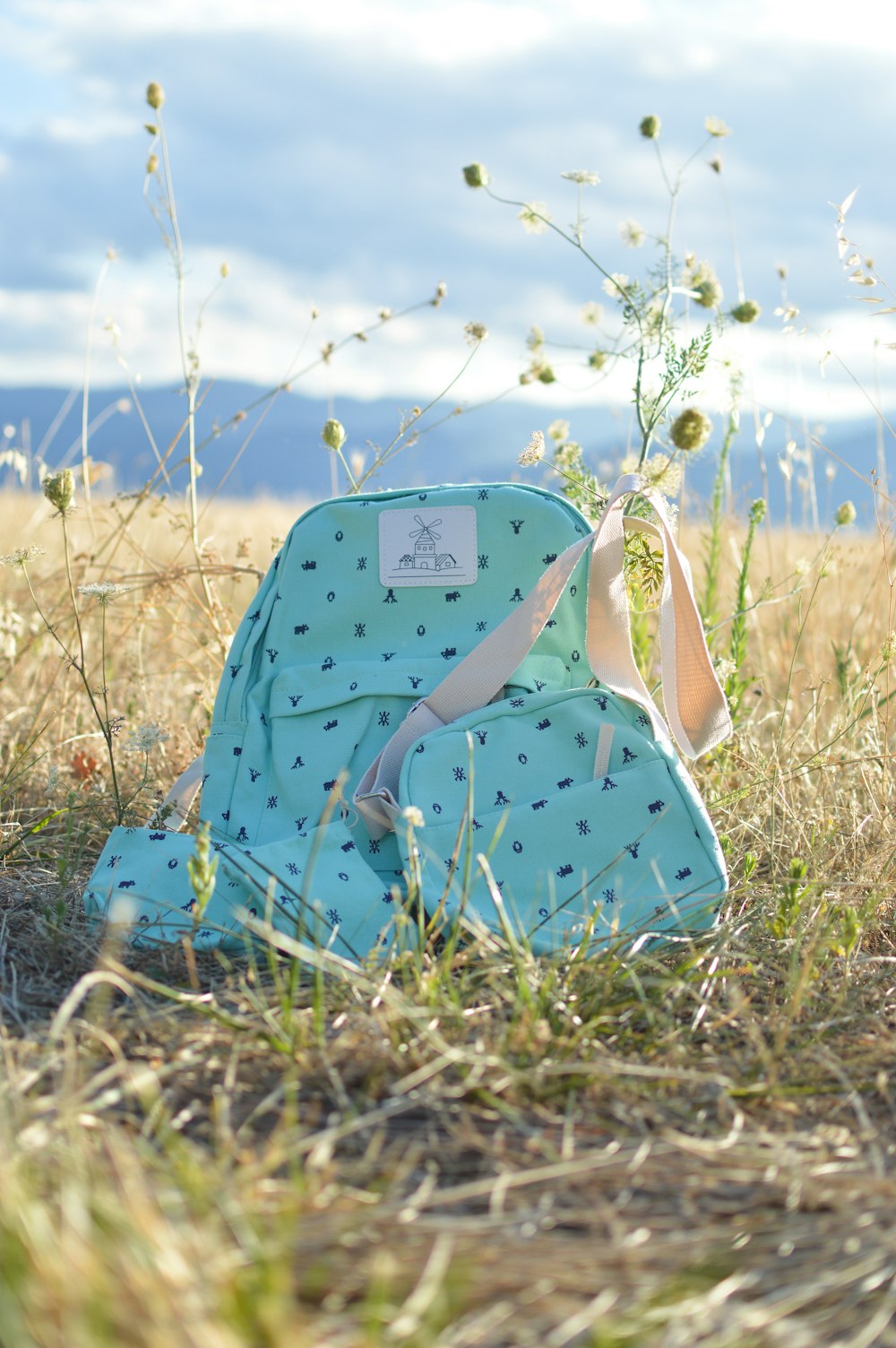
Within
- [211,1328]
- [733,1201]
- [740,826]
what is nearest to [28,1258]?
[211,1328]

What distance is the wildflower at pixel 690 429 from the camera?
2395 millimetres

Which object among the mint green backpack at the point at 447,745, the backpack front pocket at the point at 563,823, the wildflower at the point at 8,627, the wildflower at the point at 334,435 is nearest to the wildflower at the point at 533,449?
the mint green backpack at the point at 447,745

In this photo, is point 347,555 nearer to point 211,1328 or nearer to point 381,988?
point 381,988

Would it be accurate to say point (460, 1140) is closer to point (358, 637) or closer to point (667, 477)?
point (358, 637)

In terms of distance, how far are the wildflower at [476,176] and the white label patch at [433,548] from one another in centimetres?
88

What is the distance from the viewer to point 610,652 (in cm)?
233

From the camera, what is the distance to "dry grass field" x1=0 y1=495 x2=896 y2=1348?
106 centimetres

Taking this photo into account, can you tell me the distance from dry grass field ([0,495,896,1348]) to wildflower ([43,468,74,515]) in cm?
76

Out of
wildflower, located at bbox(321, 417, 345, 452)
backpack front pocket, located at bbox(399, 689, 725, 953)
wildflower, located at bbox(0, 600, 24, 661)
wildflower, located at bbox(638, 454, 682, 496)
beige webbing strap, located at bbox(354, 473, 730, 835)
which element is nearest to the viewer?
backpack front pocket, located at bbox(399, 689, 725, 953)

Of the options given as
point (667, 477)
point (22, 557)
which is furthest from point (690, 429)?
point (22, 557)

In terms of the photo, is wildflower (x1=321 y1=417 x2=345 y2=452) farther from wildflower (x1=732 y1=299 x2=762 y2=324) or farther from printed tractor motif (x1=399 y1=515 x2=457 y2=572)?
wildflower (x1=732 y1=299 x2=762 y2=324)

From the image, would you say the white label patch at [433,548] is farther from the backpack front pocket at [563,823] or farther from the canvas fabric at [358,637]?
the backpack front pocket at [563,823]

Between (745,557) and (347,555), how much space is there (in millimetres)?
1102

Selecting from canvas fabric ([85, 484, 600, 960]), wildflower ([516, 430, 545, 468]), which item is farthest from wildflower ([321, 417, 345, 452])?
wildflower ([516, 430, 545, 468])
